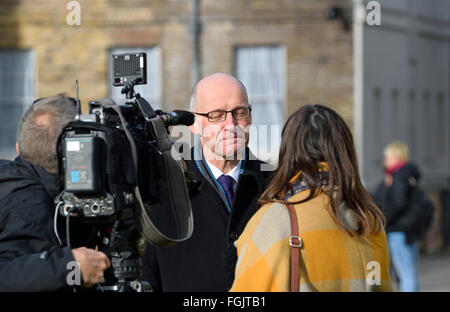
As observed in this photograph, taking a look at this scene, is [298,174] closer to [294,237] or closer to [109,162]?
Answer: [294,237]

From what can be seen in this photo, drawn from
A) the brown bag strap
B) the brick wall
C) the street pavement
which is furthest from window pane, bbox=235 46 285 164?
the brown bag strap

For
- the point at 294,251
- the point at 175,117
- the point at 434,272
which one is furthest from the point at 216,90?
the point at 434,272

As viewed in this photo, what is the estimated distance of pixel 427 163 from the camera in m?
22.9

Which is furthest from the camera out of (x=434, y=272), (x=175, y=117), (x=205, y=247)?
(x=434, y=272)

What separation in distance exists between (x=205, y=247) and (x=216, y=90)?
96 cm

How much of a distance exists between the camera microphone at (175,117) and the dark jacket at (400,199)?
305 inches

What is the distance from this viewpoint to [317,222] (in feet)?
12.4

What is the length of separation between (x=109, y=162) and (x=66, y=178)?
17 cm

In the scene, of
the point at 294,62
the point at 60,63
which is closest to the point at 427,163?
the point at 294,62

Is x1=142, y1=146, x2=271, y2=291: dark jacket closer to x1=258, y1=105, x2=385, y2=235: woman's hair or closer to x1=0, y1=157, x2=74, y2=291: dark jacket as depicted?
x1=258, y1=105, x2=385, y2=235: woman's hair

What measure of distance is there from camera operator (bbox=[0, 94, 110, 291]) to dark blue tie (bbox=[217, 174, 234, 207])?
45.8 inches

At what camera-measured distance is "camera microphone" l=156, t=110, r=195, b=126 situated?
410cm

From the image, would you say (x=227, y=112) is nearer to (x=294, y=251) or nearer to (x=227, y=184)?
(x=227, y=184)
